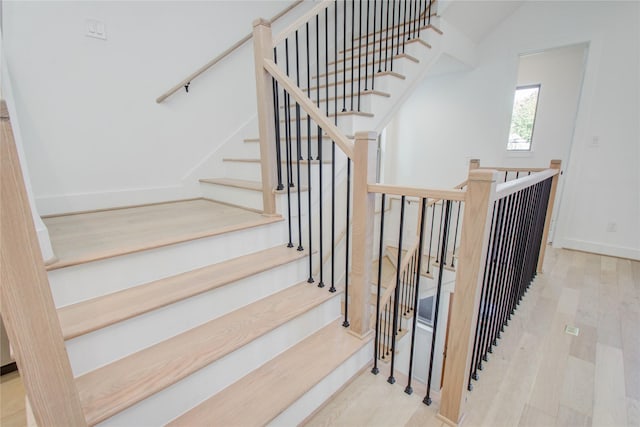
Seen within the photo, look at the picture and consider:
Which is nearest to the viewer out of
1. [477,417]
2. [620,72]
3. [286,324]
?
[477,417]

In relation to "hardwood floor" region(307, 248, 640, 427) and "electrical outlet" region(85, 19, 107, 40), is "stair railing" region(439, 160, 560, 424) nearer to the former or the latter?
"hardwood floor" region(307, 248, 640, 427)

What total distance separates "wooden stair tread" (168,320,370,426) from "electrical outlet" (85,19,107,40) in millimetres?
2410

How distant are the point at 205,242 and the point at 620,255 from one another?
410cm

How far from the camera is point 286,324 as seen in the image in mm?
1395

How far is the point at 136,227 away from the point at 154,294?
2.07 feet

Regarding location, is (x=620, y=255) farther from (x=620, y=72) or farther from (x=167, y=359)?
(x=167, y=359)

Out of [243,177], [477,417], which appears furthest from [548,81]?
[477,417]

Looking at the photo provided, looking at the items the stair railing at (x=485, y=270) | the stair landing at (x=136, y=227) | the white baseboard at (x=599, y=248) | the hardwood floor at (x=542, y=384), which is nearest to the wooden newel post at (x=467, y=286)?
the stair railing at (x=485, y=270)

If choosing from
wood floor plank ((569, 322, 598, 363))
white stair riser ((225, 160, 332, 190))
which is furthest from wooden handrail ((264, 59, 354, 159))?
wood floor plank ((569, 322, 598, 363))

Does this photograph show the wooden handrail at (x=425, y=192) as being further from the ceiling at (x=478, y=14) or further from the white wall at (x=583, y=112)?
the white wall at (x=583, y=112)

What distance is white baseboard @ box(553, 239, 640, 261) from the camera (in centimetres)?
303

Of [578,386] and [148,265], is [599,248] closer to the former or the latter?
[578,386]

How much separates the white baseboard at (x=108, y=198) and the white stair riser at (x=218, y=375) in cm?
170

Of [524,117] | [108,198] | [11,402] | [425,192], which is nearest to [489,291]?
[425,192]
